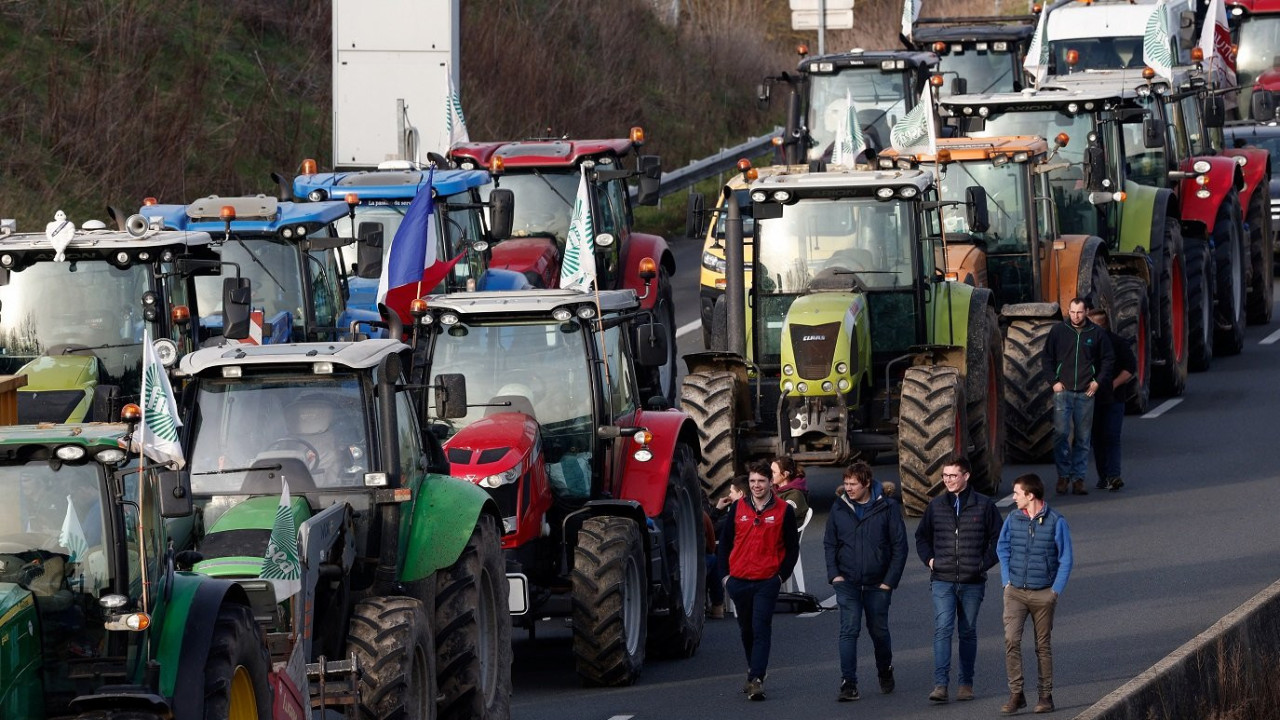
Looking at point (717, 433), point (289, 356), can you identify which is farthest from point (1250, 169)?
point (289, 356)

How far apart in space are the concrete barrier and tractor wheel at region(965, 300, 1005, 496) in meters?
3.72

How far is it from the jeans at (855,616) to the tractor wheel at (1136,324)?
30.6 feet

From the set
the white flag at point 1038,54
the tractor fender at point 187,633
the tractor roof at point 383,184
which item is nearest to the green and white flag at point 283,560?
the tractor fender at point 187,633

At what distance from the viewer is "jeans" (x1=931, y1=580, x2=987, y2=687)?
13.2 metres

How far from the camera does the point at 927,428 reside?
697 inches

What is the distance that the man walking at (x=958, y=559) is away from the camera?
13.2 m

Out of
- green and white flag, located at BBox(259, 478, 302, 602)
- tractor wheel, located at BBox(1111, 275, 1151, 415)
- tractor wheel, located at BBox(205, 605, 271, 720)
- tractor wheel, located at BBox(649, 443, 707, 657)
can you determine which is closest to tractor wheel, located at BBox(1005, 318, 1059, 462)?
tractor wheel, located at BBox(1111, 275, 1151, 415)

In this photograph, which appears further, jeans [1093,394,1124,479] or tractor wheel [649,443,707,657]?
jeans [1093,394,1124,479]

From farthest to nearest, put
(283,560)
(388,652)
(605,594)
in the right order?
(605,594) < (388,652) < (283,560)

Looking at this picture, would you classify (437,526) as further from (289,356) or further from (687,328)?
(687,328)

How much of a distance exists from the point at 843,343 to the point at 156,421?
905 cm

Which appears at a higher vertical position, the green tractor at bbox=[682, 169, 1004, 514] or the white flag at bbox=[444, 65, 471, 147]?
the white flag at bbox=[444, 65, 471, 147]

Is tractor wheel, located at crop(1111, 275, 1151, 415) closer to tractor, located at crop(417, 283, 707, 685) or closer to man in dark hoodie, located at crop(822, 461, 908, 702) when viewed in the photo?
tractor, located at crop(417, 283, 707, 685)

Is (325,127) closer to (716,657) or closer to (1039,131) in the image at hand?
(1039,131)
